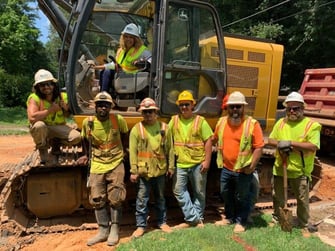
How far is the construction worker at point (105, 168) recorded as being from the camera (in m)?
5.04

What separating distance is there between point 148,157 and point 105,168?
1.82 feet

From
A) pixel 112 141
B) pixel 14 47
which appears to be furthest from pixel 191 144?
pixel 14 47

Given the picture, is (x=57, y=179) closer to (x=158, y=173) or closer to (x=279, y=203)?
(x=158, y=173)

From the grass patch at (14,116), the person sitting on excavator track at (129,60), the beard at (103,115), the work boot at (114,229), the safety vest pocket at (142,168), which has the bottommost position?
the grass patch at (14,116)

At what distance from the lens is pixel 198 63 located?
18.6 feet

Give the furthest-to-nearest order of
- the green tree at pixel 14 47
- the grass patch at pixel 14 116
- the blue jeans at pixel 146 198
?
1. the green tree at pixel 14 47
2. the grass patch at pixel 14 116
3. the blue jeans at pixel 146 198

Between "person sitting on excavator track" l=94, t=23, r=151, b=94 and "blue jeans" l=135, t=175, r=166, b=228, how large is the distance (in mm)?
1355

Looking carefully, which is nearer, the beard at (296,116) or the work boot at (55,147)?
the beard at (296,116)

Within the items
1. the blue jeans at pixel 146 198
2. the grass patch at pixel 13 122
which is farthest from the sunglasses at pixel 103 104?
the grass patch at pixel 13 122

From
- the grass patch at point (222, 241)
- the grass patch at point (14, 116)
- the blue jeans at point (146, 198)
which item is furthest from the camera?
the grass patch at point (14, 116)

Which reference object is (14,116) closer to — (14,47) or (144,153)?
(14,47)

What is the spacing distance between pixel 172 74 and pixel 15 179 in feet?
8.23

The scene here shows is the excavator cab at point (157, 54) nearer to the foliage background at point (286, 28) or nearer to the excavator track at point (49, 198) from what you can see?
the excavator track at point (49, 198)

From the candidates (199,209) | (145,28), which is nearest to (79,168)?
(199,209)
